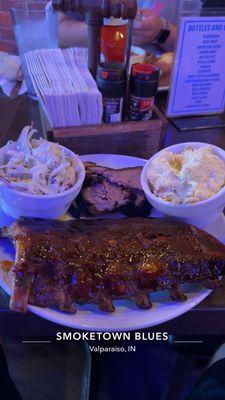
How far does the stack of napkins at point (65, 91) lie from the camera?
0.93m

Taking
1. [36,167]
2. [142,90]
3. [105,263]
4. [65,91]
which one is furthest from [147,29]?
[105,263]

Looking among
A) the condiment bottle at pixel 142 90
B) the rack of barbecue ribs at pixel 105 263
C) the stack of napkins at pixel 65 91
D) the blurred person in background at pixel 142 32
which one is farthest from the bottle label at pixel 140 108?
the blurred person in background at pixel 142 32

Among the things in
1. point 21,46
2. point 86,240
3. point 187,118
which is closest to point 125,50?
point 187,118

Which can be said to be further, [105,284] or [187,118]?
[187,118]

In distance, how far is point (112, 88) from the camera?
3.29 ft

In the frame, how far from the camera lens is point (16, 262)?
0.68m

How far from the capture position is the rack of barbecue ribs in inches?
26.6

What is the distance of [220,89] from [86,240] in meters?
0.82

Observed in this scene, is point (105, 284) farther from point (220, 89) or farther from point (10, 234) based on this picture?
point (220, 89)

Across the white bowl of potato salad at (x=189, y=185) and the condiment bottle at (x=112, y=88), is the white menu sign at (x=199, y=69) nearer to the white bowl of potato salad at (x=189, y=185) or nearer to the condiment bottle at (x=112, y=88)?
the condiment bottle at (x=112, y=88)

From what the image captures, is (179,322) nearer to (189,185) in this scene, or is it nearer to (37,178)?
(189,185)

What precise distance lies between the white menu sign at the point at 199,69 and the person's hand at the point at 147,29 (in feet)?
2.52

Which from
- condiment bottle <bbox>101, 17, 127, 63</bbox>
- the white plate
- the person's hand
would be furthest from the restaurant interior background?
the person's hand

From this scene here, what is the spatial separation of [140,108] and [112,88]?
0.35 ft
